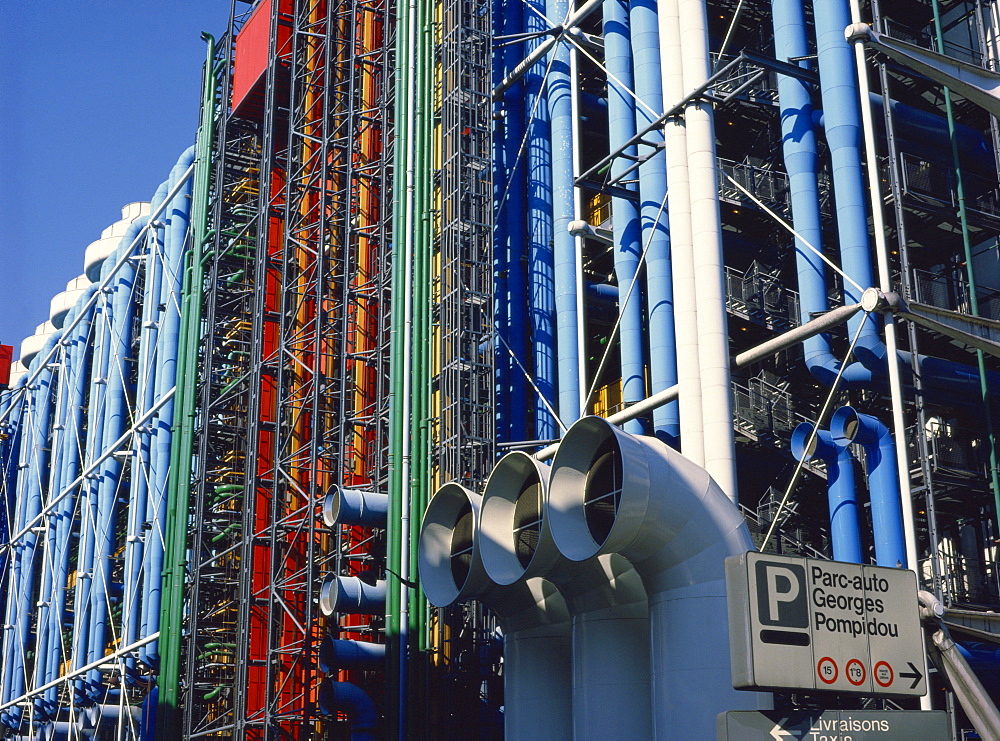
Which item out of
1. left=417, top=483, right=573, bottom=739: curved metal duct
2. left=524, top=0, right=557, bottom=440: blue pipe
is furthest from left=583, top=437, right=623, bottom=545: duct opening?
left=524, top=0, right=557, bottom=440: blue pipe

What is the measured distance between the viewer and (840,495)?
72.8ft

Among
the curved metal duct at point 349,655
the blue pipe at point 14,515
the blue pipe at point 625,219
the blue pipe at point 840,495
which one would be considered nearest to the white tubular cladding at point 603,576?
the blue pipe at point 840,495

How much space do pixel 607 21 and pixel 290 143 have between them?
10962 millimetres

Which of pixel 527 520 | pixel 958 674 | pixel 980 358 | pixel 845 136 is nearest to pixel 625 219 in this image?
pixel 845 136

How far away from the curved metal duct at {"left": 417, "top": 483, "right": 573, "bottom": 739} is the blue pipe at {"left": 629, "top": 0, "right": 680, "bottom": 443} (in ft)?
19.2

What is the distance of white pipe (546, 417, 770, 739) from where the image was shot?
1653 cm

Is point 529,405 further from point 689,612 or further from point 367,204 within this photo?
point 689,612

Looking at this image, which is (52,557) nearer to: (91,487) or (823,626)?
(91,487)

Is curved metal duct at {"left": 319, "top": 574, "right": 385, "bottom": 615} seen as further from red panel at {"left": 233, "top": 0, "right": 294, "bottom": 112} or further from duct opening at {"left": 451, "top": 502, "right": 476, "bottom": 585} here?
red panel at {"left": 233, "top": 0, "right": 294, "bottom": 112}

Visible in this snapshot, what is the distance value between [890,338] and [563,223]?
10.9m

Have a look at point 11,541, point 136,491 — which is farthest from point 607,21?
point 11,541

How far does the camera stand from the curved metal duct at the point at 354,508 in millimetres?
28422

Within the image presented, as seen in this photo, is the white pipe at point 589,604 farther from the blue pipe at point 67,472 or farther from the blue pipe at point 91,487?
the blue pipe at point 67,472

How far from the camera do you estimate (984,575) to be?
83.1 feet
